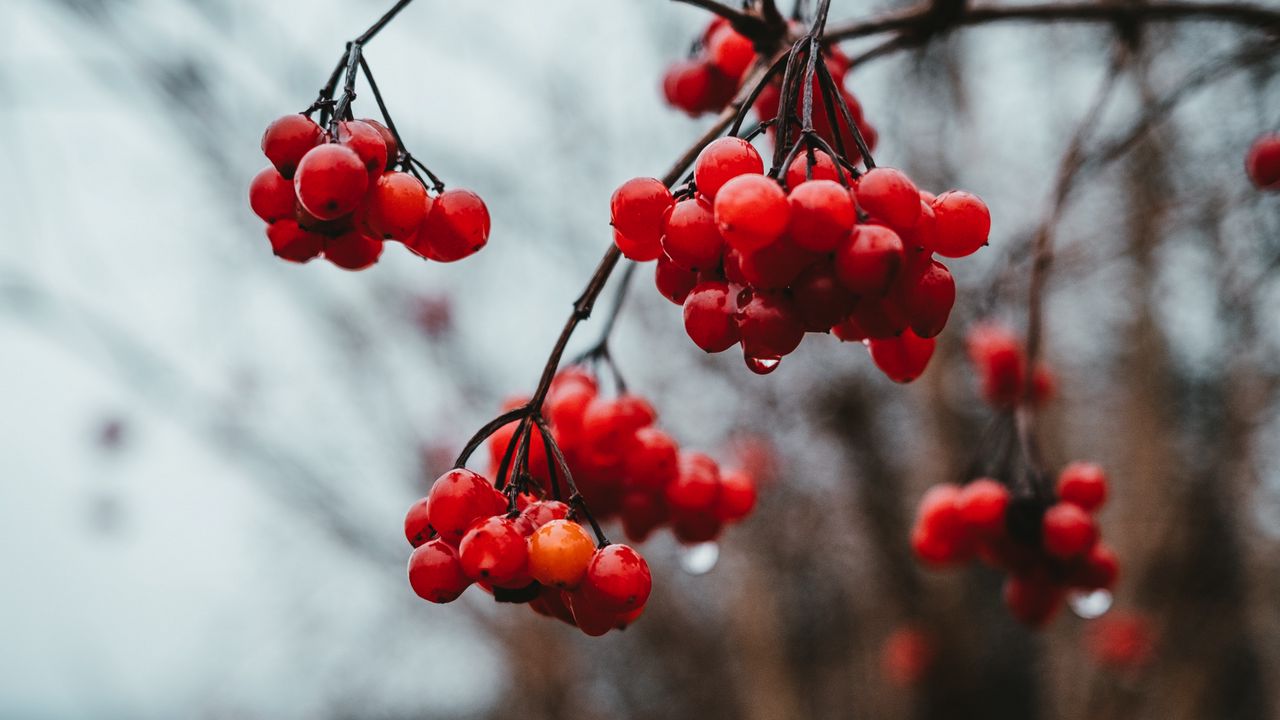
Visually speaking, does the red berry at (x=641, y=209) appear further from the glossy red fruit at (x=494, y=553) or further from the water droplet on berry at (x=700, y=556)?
the water droplet on berry at (x=700, y=556)

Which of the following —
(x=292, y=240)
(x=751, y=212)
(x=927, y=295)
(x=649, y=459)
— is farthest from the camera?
(x=649, y=459)

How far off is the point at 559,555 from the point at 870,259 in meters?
0.46

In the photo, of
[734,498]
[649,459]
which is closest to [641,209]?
[649,459]

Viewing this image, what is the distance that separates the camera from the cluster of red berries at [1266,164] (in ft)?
5.68

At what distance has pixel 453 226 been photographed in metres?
1.11

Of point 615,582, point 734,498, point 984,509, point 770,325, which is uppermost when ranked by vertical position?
point 984,509

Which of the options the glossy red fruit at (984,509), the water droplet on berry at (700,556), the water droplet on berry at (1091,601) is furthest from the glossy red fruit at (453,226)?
the water droplet on berry at (1091,601)

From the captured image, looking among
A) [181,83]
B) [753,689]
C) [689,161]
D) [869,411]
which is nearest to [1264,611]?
[869,411]

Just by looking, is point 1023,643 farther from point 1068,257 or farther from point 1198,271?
point 1068,257

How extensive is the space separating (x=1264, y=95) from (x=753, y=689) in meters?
5.19

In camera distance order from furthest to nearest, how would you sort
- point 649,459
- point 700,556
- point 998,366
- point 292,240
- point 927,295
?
1. point 998,366
2. point 700,556
3. point 649,459
4. point 292,240
5. point 927,295

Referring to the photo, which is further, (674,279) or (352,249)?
(352,249)

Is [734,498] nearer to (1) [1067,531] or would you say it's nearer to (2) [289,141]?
(1) [1067,531]

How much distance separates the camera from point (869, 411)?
668 centimetres
